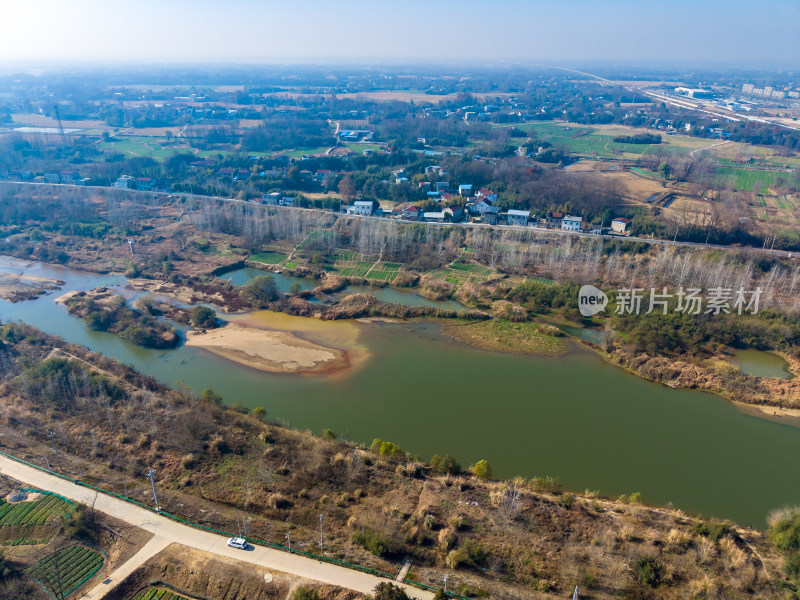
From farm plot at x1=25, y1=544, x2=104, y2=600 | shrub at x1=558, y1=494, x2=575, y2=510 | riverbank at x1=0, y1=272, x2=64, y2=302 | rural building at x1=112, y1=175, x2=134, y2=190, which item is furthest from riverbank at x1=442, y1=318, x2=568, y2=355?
rural building at x1=112, y1=175, x2=134, y2=190

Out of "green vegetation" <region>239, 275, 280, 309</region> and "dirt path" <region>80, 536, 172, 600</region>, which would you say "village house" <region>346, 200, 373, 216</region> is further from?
"dirt path" <region>80, 536, 172, 600</region>

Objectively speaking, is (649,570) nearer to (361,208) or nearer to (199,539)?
(199,539)

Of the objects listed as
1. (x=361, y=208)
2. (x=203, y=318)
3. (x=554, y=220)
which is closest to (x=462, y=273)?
(x=554, y=220)

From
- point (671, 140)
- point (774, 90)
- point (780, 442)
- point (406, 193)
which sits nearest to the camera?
point (780, 442)

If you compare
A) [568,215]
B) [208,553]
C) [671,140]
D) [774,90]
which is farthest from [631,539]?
[774,90]

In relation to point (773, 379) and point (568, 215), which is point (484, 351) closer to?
point (773, 379)

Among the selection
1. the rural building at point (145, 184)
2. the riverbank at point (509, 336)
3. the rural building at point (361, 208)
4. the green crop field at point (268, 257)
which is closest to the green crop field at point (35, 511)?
the riverbank at point (509, 336)
